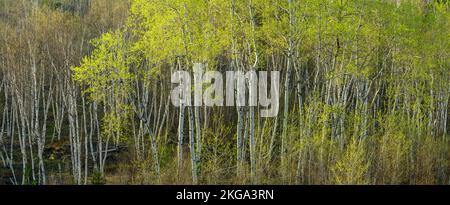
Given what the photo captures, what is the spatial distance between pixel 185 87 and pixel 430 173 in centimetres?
980

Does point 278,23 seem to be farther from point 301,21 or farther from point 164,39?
point 164,39

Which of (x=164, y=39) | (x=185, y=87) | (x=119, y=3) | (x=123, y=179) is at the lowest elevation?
(x=123, y=179)

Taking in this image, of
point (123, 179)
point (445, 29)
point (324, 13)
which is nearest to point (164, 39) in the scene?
point (324, 13)

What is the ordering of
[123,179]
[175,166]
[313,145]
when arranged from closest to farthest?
[313,145], [175,166], [123,179]

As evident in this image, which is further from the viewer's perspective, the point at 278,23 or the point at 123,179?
the point at 123,179

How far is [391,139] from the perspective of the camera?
18.2 metres

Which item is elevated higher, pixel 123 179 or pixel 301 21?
pixel 301 21

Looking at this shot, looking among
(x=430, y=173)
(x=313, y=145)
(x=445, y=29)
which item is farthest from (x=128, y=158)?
(x=445, y=29)

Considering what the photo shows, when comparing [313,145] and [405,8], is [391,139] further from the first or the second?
[405,8]

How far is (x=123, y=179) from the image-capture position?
68.3 ft

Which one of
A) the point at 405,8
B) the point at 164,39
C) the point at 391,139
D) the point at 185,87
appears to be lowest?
the point at 391,139
